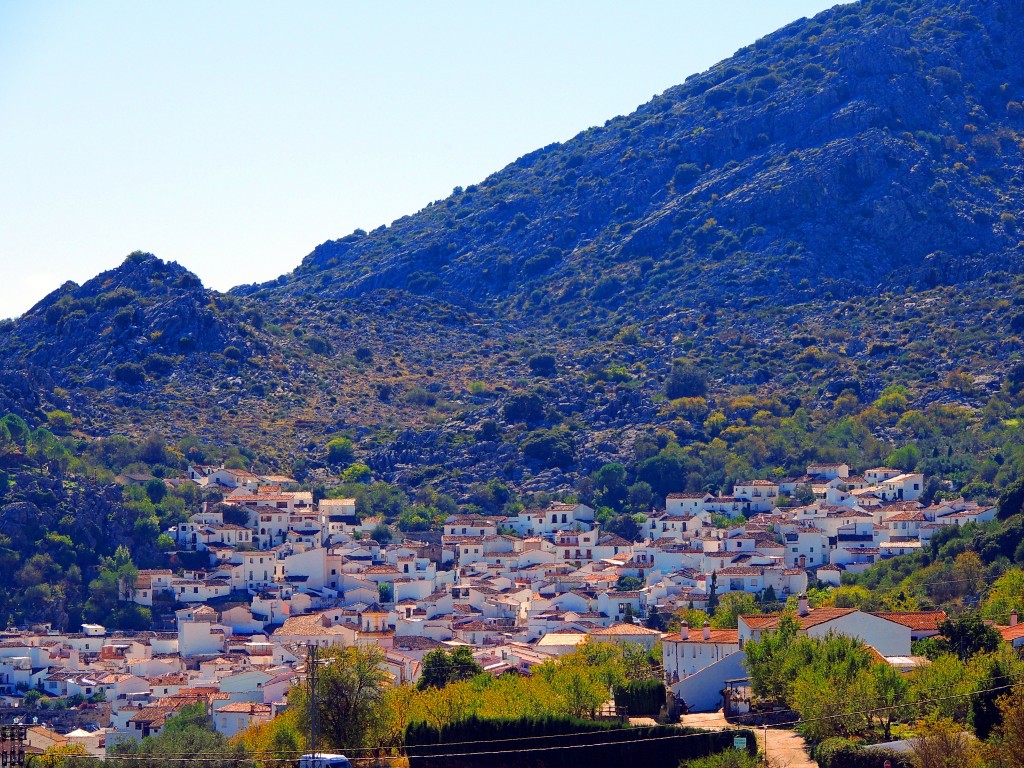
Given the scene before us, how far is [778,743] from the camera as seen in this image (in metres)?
52.2

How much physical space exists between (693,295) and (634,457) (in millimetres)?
41995

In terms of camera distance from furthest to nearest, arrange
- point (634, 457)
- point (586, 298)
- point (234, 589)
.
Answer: point (586, 298)
point (634, 457)
point (234, 589)

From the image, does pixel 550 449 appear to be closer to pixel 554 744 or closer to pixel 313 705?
pixel 313 705

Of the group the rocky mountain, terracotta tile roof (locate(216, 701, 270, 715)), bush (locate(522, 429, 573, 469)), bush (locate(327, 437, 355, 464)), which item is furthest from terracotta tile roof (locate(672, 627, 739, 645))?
bush (locate(327, 437, 355, 464))

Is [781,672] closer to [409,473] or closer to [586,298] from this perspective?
[409,473]

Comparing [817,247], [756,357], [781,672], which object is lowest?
[781,672]

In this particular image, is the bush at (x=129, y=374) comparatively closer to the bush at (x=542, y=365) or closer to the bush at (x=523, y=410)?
the bush at (x=523, y=410)

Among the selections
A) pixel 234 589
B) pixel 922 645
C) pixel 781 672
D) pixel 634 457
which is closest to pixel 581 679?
pixel 781 672

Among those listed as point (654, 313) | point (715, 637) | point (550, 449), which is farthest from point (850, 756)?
point (654, 313)

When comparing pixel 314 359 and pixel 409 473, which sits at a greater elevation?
pixel 314 359

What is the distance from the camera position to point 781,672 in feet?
182

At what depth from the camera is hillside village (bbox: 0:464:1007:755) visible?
76.2 m

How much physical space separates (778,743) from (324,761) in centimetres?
1220

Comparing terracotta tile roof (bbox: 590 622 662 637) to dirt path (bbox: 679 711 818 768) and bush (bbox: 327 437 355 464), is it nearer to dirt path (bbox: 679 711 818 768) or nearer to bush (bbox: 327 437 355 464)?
dirt path (bbox: 679 711 818 768)
